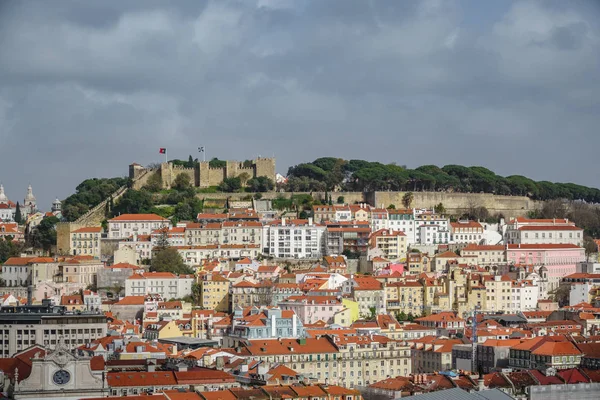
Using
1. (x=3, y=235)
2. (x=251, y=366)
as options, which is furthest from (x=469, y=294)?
(x=3, y=235)

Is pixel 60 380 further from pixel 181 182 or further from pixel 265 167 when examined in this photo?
pixel 265 167

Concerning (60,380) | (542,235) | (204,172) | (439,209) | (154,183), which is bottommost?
(60,380)

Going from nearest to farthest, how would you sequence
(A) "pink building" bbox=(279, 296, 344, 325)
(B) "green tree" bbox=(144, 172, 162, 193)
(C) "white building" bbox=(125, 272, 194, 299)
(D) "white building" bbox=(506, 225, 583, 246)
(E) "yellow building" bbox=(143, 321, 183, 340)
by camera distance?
(E) "yellow building" bbox=(143, 321, 183, 340), (A) "pink building" bbox=(279, 296, 344, 325), (C) "white building" bbox=(125, 272, 194, 299), (D) "white building" bbox=(506, 225, 583, 246), (B) "green tree" bbox=(144, 172, 162, 193)

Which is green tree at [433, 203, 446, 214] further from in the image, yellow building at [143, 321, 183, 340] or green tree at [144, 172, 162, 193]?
yellow building at [143, 321, 183, 340]

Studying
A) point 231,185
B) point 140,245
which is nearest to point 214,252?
point 140,245

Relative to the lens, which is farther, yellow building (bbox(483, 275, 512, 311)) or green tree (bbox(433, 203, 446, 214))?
green tree (bbox(433, 203, 446, 214))

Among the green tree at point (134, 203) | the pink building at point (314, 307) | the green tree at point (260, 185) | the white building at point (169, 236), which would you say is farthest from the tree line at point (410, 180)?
the pink building at point (314, 307)

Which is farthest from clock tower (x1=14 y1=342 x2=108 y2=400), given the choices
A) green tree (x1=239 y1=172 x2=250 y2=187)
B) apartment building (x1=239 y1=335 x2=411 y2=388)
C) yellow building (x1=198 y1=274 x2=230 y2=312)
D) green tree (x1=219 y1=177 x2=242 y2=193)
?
green tree (x1=239 y1=172 x2=250 y2=187)

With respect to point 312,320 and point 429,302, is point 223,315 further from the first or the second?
point 429,302
